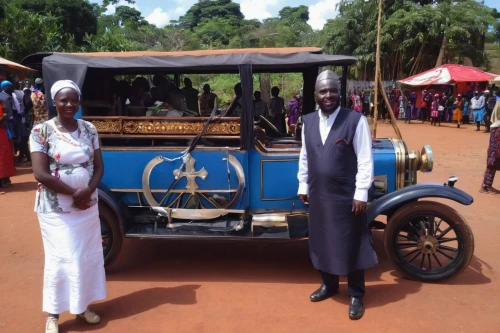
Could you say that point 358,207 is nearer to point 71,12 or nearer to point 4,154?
point 4,154

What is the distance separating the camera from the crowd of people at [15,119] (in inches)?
312

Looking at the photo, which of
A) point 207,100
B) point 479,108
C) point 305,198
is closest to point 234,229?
point 305,198

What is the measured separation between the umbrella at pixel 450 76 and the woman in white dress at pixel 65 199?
1906cm

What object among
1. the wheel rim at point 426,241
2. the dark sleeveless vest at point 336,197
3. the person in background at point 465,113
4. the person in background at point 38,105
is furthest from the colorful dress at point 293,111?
the person in background at point 465,113

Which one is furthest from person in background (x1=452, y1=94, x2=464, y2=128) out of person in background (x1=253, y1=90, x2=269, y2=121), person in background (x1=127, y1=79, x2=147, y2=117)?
person in background (x1=127, y1=79, x2=147, y2=117)

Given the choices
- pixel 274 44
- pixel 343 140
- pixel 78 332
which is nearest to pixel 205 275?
pixel 78 332

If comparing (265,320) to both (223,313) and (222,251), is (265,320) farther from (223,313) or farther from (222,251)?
(222,251)

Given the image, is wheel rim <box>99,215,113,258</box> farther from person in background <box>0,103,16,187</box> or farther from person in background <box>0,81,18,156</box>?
person in background <box>0,81,18,156</box>

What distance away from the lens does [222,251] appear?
5035mm

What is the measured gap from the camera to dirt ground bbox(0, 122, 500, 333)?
3.41 metres

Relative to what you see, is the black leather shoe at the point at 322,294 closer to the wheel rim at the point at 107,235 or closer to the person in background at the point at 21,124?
the wheel rim at the point at 107,235

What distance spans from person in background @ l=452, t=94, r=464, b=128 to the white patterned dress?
19074 mm

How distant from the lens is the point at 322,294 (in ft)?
12.4

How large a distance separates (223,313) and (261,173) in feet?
4.44
